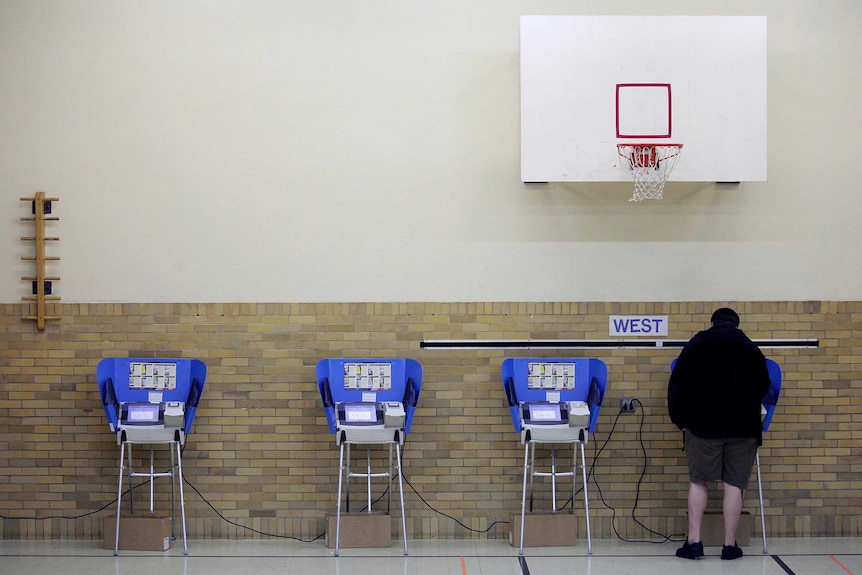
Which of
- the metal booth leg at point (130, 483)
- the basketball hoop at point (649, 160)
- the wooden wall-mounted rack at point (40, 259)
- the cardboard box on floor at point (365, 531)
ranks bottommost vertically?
the cardboard box on floor at point (365, 531)

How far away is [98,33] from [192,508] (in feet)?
11.0

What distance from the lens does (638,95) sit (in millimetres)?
5551

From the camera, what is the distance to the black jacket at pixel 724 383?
17.5 feet

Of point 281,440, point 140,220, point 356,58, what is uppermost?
point 356,58

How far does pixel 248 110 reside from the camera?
19.7ft

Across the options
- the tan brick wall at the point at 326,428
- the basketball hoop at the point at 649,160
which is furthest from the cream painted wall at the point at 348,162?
the basketball hoop at the point at 649,160

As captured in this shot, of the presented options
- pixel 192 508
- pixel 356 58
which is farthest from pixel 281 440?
pixel 356 58

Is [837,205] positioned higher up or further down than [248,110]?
further down

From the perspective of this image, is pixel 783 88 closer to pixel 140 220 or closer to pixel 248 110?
pixel 248 110

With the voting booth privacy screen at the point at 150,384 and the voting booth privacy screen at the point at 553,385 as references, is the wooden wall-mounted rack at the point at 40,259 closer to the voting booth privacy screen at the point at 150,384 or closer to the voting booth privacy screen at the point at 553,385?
the voting booth privacy screen at the point at 150,384

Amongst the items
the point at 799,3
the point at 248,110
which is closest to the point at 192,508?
the point at 248,110

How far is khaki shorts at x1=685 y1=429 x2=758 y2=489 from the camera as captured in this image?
5.40 m

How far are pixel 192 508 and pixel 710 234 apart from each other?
13.4 ft

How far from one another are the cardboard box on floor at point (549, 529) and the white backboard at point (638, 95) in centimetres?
221
